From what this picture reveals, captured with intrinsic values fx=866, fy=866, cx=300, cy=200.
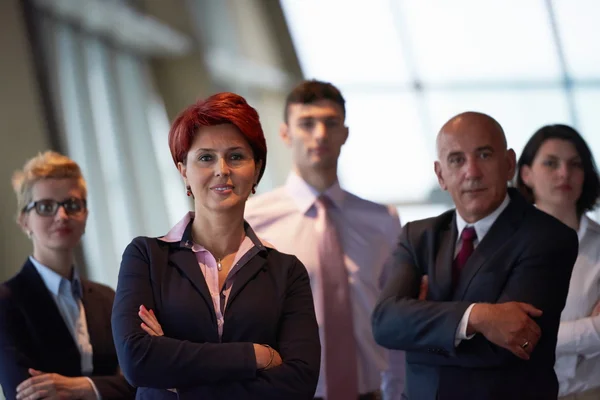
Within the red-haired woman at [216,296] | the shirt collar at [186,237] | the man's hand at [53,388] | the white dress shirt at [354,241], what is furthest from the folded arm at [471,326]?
A: the man's hand at [53,388]

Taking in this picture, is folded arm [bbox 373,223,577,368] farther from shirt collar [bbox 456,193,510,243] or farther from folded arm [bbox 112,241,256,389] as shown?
folded arm [bbox 112,241,256,389]

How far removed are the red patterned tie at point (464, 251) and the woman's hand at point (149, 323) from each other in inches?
45.5

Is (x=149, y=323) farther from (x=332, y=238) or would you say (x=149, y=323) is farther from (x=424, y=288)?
A: (x=332, y=238)

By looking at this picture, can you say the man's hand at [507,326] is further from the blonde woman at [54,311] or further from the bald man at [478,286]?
the blonde woman at [54,311]

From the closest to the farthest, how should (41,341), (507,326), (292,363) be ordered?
(292,363) < (507,326) < (41,341)

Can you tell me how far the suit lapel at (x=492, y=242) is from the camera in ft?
10.3

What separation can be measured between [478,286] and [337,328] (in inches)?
44.2

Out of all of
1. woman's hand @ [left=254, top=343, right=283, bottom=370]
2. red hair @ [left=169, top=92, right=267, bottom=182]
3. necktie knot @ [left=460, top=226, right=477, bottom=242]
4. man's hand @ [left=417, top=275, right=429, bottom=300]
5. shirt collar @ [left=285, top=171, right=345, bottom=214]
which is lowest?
woman's hand @ [left=254, top=343, right=283, bottom=370]

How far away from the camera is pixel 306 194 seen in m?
4.29

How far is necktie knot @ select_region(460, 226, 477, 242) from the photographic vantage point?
10.8ft

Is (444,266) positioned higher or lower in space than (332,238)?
lower

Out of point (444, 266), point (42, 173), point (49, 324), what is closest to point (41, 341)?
point (49, 324)

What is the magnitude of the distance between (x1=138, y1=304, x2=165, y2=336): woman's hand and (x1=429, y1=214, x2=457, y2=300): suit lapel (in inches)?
43.1

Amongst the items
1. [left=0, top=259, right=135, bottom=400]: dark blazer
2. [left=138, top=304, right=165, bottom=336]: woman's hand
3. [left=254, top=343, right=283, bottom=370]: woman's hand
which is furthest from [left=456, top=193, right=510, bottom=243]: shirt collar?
[left=0, top=259, right=135, bottom=400]: dark blazer
